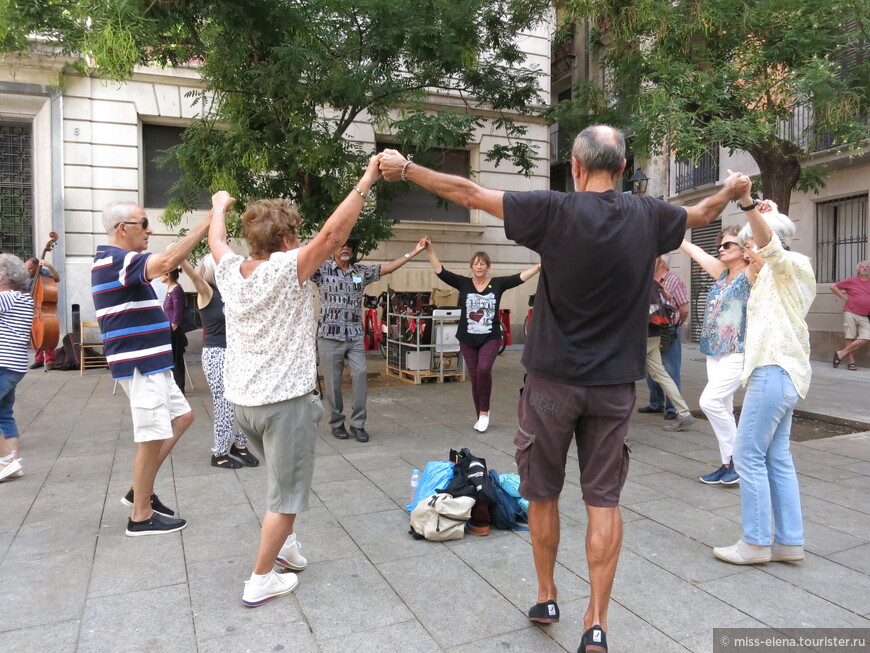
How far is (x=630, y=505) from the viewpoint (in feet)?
14.4

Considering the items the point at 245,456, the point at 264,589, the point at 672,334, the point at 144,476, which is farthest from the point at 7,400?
the point at 672,334

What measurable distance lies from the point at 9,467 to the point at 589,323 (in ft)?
16.1

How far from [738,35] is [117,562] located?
8385 mm

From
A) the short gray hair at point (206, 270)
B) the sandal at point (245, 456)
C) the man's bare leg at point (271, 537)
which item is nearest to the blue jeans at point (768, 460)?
the man's bare leg at point (271, 537)

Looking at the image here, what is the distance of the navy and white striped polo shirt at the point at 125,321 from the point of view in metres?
3.70

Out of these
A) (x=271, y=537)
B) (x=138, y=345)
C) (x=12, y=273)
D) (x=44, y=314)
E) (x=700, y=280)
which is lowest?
(x=271, y=537)

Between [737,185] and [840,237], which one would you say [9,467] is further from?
[840,237]

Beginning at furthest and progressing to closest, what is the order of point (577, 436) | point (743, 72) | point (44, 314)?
point (44, 314) → point (743, 72) → point (577, 436)

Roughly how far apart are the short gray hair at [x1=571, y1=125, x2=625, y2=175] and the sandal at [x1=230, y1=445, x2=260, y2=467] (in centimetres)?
402

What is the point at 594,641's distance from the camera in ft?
8.04

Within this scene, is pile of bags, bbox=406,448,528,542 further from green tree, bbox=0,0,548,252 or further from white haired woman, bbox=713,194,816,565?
green tree, bbox=0,0,548,252

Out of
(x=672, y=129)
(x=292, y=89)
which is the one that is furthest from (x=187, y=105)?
(x=672, y=129)

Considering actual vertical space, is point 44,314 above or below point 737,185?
below

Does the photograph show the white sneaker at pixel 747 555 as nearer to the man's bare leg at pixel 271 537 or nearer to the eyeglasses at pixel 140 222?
the man's bare leg at pixel 271 537
